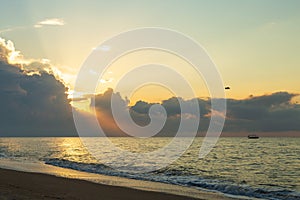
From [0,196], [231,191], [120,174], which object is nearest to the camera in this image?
[0,196]

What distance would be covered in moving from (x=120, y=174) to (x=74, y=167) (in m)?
8.95

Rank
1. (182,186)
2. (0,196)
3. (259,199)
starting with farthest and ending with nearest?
(182,186) → (259,199) → (0,196)

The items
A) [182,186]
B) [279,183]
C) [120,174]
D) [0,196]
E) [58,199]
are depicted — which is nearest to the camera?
[0,196]

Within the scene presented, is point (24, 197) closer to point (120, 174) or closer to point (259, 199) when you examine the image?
point (259, 199)

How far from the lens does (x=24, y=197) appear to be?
599 inches

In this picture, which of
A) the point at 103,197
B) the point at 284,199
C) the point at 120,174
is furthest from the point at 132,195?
the point at 120,174

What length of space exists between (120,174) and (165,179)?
504 centimetres

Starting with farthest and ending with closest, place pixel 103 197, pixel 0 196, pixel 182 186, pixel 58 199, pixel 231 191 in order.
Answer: pixel 182 186 → pixel 231 191 → pixel 103 197 → pixel 58 199 → pixel 0 196

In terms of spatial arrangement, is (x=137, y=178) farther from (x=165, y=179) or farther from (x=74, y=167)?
(x=74, y=167)

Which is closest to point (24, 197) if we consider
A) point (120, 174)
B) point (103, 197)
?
point (103, 197)

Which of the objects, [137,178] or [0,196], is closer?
[0,196]

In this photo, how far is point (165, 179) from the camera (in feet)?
96.7

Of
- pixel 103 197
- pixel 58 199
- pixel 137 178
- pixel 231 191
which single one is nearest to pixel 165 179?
pixel 137 178

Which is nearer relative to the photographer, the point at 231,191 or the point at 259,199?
the point at 259,199
